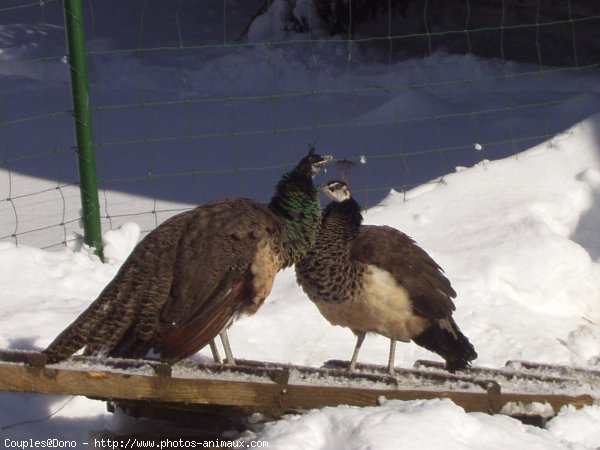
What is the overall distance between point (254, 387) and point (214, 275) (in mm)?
486

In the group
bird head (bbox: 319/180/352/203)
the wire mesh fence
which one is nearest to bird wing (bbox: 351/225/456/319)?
bird head (bbox: 319/180/352/203)

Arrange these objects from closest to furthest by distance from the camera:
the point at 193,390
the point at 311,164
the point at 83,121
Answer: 1. the point at 193,390
2. the point at 311,164
3. the point at 83,121

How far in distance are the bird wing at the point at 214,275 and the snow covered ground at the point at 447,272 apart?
510 mm

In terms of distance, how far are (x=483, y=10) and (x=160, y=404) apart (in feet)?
26.2

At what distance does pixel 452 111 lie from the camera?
28.7 feet

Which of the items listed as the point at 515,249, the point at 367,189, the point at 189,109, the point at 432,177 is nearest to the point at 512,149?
the point at 432,177

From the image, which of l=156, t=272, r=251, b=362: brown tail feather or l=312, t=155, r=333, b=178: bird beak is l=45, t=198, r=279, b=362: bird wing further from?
l=312, t=155, r=333, b=178: bird beak

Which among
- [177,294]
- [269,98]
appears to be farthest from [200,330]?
[269,98]

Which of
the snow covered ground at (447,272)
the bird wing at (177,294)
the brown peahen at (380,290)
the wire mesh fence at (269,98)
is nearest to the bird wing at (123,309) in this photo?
the bird wing at (177,294)

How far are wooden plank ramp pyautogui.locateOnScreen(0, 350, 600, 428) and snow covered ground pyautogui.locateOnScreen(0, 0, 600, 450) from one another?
0.14m

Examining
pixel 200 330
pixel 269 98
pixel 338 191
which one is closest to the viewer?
pixel 200 330

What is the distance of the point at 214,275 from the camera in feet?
13.9

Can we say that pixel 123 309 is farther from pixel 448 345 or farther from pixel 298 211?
pixel 448 345

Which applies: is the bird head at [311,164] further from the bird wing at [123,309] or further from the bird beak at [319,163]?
the bird wing at [123,309]
